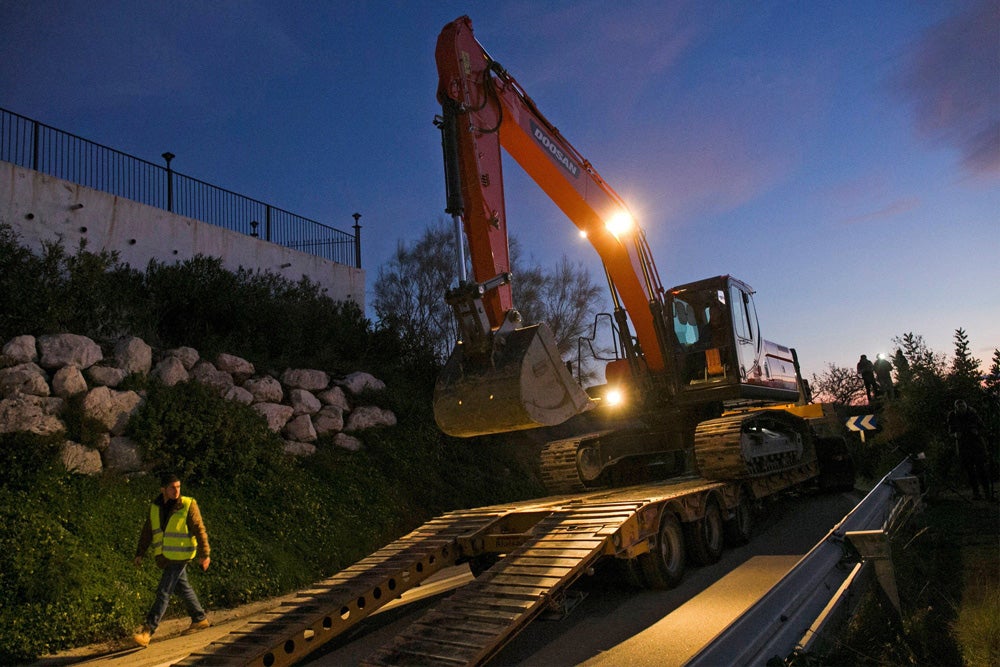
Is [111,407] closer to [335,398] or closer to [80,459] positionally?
[80,459]

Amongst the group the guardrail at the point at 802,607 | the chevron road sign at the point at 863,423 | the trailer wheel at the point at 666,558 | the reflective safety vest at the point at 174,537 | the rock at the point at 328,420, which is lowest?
the trailer wheel at the point at 666,558

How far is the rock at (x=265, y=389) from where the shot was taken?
12.6m

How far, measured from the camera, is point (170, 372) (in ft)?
36.4

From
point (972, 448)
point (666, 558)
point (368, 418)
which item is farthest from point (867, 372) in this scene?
point (368, 418)

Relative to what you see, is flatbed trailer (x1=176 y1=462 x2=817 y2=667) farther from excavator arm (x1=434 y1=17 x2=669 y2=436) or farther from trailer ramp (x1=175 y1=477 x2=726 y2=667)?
excavator arm (x1=434 y1=17 x2=669 y2=436)

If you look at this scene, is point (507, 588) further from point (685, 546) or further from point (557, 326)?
point (557, 326)

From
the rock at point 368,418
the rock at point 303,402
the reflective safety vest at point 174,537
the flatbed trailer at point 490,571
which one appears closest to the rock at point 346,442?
the rock at point 368,418

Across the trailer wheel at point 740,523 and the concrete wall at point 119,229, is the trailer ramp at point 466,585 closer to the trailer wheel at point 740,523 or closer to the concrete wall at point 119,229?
the trailer wheel at point 740,523

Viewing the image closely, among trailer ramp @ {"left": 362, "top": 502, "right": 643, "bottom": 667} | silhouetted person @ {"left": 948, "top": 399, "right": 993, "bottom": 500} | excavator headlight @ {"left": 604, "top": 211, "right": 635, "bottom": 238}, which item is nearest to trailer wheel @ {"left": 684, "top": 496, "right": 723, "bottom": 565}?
trailer ramp @ {"left": 362, "top": 502, "right": 643, "bottom": 667}

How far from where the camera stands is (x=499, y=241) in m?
7.61

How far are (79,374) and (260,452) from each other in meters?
2.72

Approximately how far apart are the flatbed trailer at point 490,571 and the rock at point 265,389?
5.83 m

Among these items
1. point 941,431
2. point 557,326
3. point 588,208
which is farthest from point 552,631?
point 557,326

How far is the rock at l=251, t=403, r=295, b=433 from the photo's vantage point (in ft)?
40.1
